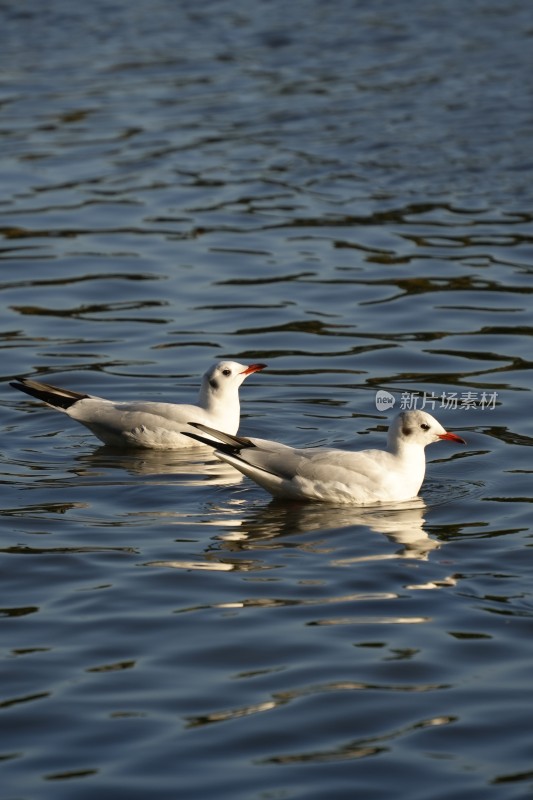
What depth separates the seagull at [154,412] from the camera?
12.2 m

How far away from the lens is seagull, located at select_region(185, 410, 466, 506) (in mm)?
10656

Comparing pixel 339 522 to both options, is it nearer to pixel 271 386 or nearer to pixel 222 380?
pixel 222 380

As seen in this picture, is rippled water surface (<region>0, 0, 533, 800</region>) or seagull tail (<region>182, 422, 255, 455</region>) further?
seagull tail (<region>182, 422, 255, 455</region>)

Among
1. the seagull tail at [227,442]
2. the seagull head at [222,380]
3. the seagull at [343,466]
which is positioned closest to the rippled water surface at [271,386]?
the seagull at [343,466]

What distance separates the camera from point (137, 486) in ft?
37.0

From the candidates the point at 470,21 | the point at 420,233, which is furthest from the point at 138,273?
the point at 470,21

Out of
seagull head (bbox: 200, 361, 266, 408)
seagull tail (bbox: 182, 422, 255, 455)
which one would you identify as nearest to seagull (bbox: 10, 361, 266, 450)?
seagull head (bbox: 200, 361, 266, 408)

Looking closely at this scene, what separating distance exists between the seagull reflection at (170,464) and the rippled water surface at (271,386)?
4cm

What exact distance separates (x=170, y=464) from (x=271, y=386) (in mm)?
1974

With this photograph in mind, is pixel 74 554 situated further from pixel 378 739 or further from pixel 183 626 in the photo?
pixel 378 739

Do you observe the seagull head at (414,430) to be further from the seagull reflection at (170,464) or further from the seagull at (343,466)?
the seagull reflection at (170,464)

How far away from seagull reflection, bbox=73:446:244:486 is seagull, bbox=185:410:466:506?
606mm

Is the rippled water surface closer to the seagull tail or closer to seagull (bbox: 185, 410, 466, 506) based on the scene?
seagull (bbox: 185, 410, 466, 506)

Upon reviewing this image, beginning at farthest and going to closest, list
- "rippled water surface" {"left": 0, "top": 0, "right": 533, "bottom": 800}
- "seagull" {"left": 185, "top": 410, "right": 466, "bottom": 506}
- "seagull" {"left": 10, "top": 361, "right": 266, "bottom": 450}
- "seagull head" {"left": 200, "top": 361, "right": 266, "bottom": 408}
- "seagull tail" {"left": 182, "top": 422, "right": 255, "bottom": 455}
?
"seagull head" {"left": 200, "top": 361, "right": 266, "bottom": 408}, "seagull" {"left": 10, "top": 361, "right": 266, "bottom": 450}, "seagull tail" {"left": 182, "top": 422, "right": 255, "bottom": 455}, "seagull" {"left": 185, "top": 410, "right": 466, "bottom": 506}, "rippled water surface" {"left": 0, "top": 0, "right": 533, "bottom": 800}
